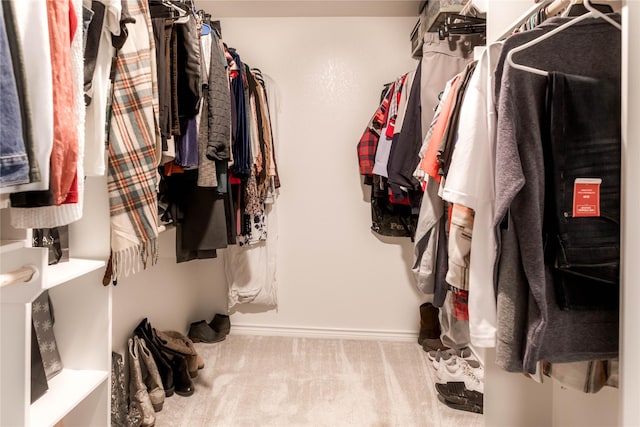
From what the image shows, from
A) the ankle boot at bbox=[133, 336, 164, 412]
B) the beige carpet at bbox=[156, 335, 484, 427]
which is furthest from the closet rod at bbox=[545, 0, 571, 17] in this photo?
the ankle boot at bbox=[133, 336, 164, 412]

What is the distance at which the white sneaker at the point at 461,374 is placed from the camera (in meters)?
2.08

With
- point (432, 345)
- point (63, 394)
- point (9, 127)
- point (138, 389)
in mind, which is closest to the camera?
point (9, 127)

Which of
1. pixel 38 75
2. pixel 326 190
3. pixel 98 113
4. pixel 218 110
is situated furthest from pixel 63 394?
pixel 326 190

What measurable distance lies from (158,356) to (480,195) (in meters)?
1.71

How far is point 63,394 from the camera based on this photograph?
125 centimetres

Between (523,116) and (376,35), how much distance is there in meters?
2.14

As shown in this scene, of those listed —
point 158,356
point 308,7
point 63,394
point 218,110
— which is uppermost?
point 308,7

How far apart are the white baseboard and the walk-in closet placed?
0.02m

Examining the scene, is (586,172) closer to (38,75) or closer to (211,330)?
(38,75)

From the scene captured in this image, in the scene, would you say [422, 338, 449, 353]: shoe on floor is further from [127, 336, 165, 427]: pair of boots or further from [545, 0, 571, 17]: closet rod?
[545, 0, 571, 17]: closet rod

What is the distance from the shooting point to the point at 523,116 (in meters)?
0.93

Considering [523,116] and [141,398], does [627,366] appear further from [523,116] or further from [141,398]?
[141,398]

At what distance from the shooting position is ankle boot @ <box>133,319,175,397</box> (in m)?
2.02

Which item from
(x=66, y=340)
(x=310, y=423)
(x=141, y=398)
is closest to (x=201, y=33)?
(x=66, y=340)
